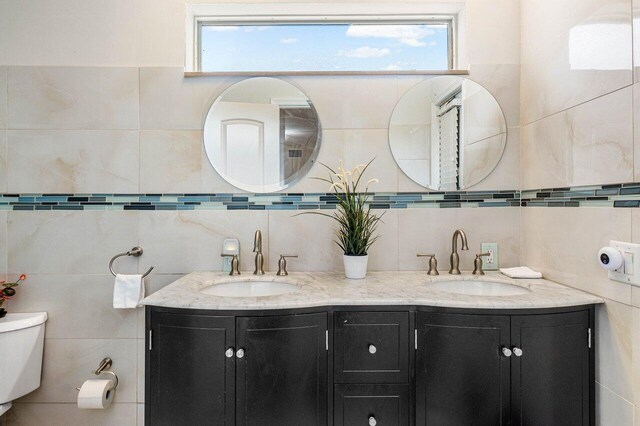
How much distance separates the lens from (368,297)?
1.28 metres

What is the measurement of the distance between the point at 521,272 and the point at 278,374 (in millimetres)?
1188

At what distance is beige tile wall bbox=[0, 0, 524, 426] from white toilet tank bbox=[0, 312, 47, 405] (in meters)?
0.10

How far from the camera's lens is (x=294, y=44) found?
1879 mm

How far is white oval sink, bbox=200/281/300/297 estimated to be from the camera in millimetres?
1614

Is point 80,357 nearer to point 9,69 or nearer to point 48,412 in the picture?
point 48,412

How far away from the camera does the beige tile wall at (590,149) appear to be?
3.75 feet

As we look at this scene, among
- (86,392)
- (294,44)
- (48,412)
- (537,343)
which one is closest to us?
(537,343)

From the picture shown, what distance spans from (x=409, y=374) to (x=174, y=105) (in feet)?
5.30

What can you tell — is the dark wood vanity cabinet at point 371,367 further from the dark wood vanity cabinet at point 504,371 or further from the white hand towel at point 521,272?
the white hand towel at point 521,272

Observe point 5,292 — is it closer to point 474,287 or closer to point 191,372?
point 191,372

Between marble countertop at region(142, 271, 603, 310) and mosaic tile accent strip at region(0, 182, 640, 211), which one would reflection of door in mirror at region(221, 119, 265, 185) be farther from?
marble countertop at region(142, 271, 603, 310)

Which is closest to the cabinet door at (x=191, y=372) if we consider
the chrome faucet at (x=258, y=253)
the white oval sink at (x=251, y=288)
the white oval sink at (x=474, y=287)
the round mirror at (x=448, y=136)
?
the white oval sink at (x=251, y=288)

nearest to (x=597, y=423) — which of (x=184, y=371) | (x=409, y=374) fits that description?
(x=409, y=374)

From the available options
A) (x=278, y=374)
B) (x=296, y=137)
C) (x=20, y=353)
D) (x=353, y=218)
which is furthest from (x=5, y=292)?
(x=353, y=218)
